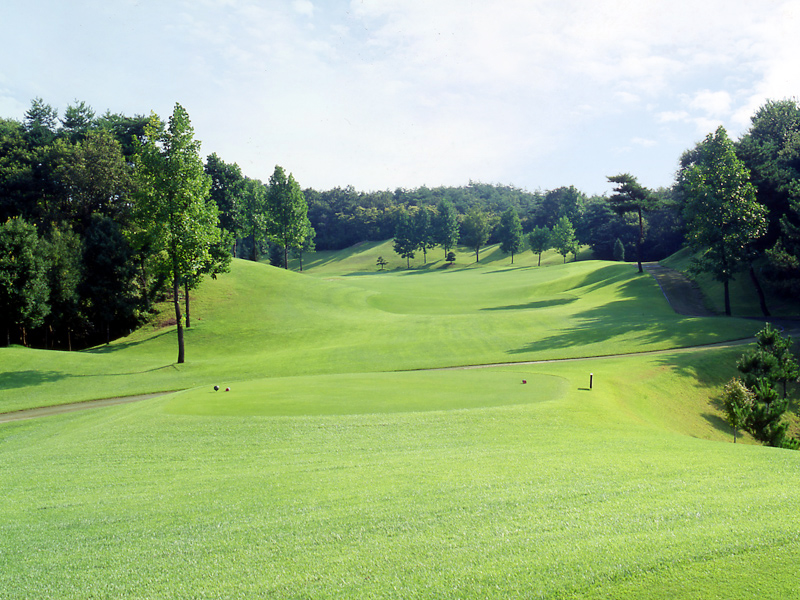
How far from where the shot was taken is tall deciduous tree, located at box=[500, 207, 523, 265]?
358ft

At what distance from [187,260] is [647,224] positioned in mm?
87501

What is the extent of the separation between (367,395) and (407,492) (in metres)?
9.59

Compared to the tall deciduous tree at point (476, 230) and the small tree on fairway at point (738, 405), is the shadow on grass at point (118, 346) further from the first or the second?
the tall deciduous tree at point (476, 230)

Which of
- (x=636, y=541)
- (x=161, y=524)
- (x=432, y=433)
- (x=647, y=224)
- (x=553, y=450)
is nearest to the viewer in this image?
(x=636, y=541)

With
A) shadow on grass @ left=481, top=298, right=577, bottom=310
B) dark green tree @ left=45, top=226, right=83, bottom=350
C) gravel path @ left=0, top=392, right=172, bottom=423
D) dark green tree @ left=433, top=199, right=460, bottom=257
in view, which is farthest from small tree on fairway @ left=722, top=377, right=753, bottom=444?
dark green tree @ left=433, top=199, right=460, bottom=257

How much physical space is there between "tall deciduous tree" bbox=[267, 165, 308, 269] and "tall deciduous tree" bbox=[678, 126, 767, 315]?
5664cm

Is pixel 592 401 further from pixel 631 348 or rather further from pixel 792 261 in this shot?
pixel 792 261

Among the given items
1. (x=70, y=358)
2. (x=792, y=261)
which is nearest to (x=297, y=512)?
(x=70, y=358)

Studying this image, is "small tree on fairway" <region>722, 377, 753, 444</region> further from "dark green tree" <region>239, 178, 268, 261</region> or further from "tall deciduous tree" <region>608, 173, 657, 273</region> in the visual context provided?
"dark green tree" <region>239, 178, 268, 261</region>

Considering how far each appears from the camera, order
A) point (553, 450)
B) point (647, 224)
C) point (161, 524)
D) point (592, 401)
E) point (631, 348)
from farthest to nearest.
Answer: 1. point (647, 224)
2. point (631, 348)
3. point (592, 401)
4. point (553, 450)
5. point (161, 524)

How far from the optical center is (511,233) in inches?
4294

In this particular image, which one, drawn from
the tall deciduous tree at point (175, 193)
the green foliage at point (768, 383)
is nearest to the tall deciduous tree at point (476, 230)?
the tall deciduous tree at point (175, 193)

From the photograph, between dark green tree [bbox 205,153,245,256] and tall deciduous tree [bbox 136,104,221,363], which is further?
dark green tree [bbox 205,153,245,256]

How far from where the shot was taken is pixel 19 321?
118 feet
